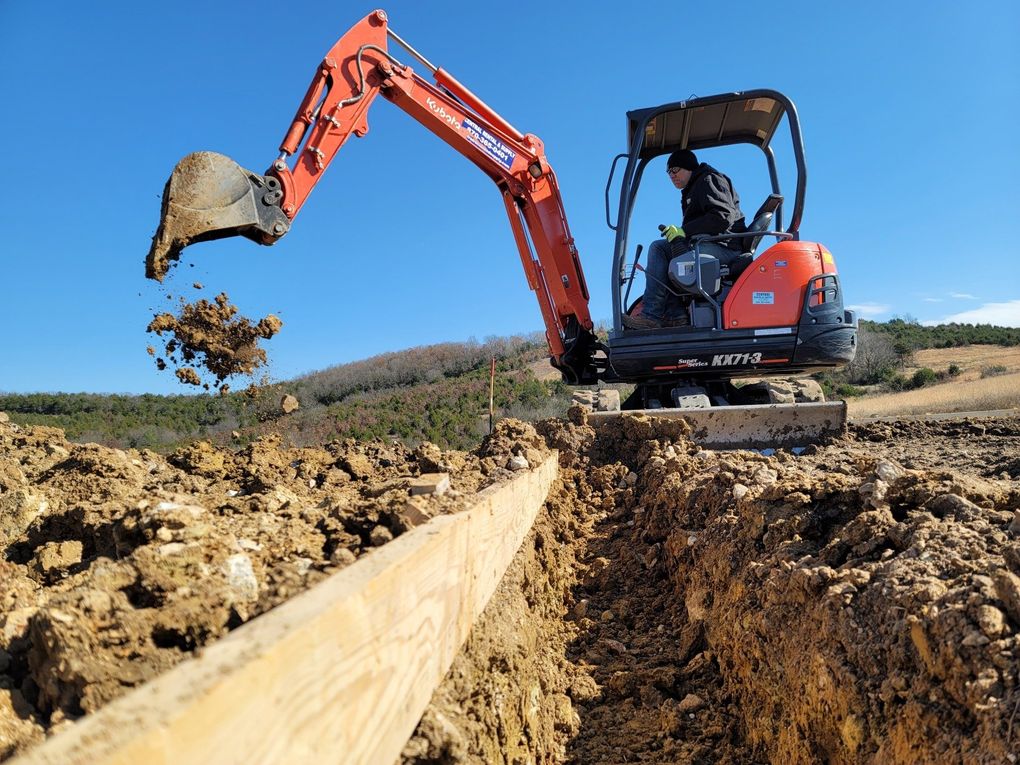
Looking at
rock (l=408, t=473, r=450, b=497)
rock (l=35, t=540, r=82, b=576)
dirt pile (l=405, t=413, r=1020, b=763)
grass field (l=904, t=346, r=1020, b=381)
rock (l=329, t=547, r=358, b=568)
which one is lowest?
dirt pile (l=405, t=413, r=1020, b=763)

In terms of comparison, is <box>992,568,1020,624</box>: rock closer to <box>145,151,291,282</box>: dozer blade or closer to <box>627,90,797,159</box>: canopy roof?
<box>145,151,291,282</box>: dozer blade

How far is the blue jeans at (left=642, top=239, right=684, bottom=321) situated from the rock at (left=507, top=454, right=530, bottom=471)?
3327 millimetres

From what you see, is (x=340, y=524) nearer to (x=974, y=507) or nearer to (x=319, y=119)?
(x=974, y=507)

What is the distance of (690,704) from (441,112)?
6231 millimetres

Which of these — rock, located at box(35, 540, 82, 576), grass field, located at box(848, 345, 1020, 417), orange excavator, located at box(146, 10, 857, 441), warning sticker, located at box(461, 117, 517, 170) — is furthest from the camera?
grass field, located at box(848, 345, 1020, 417)

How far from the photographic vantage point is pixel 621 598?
400 centimetres

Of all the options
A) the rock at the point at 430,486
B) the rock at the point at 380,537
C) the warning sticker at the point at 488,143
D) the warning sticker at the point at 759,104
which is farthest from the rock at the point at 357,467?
the warning sticker at the point at 759,104

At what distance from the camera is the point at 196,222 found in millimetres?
5172

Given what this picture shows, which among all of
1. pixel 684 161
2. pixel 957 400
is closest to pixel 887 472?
pixel 684 161

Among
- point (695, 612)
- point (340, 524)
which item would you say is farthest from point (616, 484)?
point (340, 524)

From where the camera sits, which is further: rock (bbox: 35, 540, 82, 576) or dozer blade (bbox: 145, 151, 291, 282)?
dozer blade (bbox: 145, 151, 291, 282)

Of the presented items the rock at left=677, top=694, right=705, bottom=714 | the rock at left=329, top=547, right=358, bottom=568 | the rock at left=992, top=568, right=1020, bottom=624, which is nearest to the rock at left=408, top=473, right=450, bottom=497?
the rock at left=329, top=547, right=358, bottom=568

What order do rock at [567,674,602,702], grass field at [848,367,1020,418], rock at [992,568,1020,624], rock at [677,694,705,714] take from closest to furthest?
1. rock at [992,568,1020,624]
2. rock at [677,694,705,714]
3. rock at [567,674,602,702]
4. grass field at [848,367,1020,418]

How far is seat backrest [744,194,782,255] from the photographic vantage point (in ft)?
21.7
